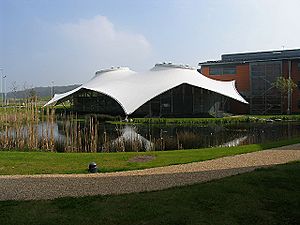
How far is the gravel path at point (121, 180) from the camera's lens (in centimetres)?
693

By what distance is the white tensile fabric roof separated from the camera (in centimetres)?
3294

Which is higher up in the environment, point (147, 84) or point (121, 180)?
point (147, 84)

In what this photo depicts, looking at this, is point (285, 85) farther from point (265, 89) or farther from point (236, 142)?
point (236, 142)

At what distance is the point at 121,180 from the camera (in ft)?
26.4

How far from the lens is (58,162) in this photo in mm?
10766

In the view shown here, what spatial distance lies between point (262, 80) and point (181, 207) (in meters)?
38.5

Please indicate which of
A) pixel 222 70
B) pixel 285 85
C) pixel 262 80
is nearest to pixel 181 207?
pixel 285 85

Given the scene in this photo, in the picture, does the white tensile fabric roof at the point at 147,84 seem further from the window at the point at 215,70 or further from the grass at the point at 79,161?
the grass at the point at 79,161

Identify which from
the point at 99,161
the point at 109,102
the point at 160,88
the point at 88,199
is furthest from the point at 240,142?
the point at 109,102

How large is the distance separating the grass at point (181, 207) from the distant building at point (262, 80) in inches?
1404

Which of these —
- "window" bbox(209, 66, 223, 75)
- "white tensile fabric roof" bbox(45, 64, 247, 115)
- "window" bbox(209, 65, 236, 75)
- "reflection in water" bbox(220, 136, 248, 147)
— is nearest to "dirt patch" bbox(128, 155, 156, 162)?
"reflection in water" bbox(220, 136, 248, 147)

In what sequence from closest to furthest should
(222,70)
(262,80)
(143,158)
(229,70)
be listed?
(143,158) < (262,80) < (229,70) < (222,70)

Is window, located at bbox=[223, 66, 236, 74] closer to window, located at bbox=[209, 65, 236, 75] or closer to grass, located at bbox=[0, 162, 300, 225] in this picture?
window, located at bbox=[209, 65, 236, 75]

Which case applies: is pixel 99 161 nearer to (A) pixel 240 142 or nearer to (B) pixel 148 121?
(A) pixel 240 142
